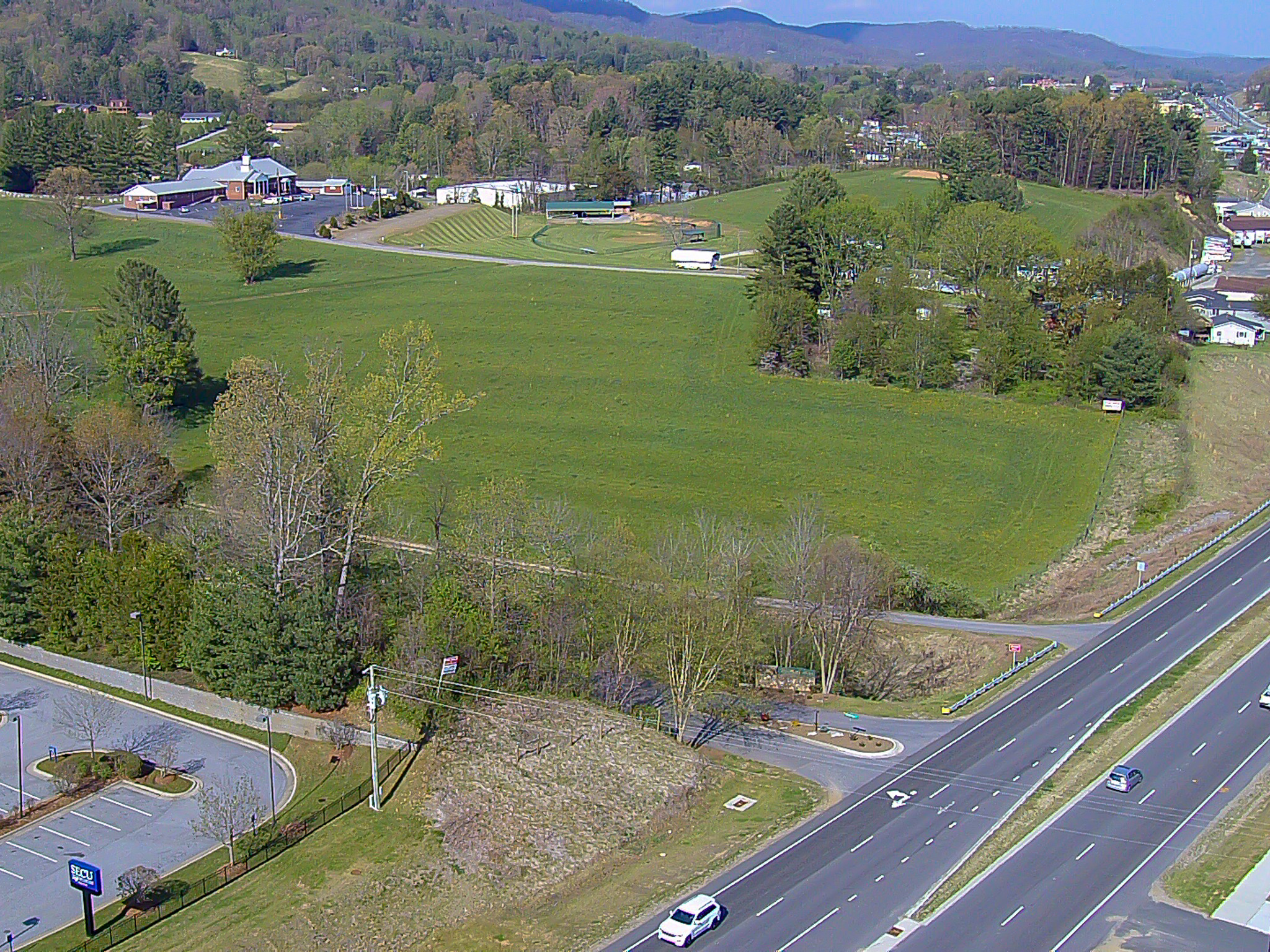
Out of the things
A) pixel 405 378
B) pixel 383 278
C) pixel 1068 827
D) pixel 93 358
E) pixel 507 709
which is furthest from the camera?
pixel 383 278


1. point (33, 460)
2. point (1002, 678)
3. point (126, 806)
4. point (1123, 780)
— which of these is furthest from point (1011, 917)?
point (33, 460)

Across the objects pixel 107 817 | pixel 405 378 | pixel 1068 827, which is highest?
pixel 405 378

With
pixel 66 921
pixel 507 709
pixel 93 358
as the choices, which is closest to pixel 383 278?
pixel 93 358

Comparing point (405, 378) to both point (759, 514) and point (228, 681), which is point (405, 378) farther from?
point (759, 514)

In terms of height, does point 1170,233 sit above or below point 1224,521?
above

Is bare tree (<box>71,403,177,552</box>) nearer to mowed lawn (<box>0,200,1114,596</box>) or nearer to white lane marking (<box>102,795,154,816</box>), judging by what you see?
mowed lawn (<box>0,200,1114,596</box>)

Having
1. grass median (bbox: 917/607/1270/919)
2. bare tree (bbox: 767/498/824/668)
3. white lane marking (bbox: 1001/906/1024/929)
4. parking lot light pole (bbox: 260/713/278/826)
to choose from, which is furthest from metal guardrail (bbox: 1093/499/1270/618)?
parking lot light pole (bbox: 260/713/278/826)
